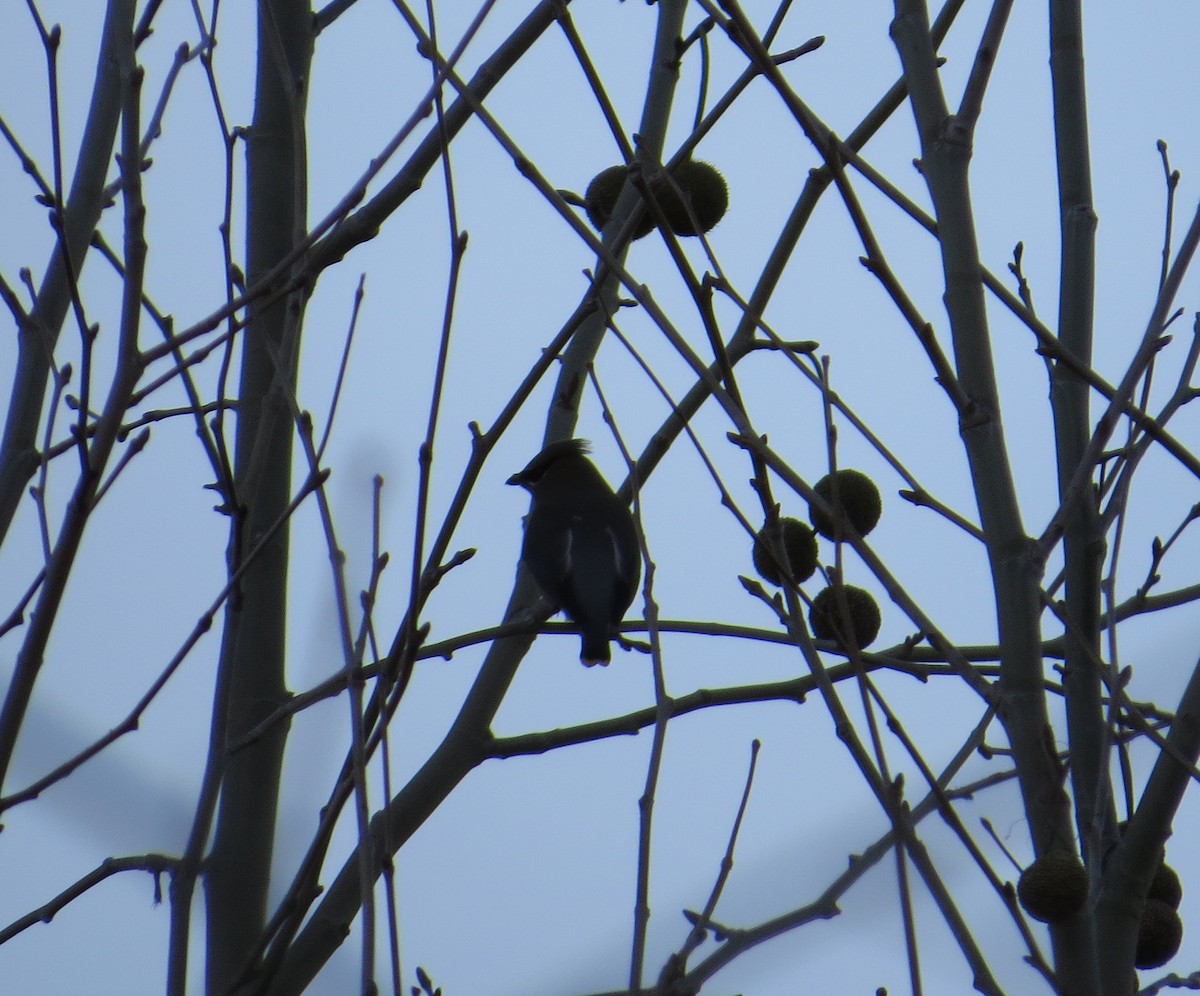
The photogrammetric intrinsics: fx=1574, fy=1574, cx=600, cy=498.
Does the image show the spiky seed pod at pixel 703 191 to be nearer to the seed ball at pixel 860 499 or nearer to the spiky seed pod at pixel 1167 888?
the seed ball at pixel 860 499

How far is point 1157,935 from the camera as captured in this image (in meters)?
2.97

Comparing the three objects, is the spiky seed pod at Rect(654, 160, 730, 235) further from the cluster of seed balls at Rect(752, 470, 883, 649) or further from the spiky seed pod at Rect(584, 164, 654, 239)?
the cluster of seed balls at Rect(752, 470, 883, 649)

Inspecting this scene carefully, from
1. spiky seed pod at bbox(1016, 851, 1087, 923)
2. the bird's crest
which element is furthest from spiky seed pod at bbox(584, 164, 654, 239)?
spiky seed pod at bbox(1016, 851, 1087, 923)

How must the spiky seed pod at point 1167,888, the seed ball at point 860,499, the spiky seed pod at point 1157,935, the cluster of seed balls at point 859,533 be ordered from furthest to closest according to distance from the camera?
the seed ball at point 860,499, the cluster of seed balls at point 859,533, the spiky seed pod at point 1167,888, the spiky seed pod at point 1157,935

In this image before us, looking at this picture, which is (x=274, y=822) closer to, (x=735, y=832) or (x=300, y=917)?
A: (x=300, y=917)

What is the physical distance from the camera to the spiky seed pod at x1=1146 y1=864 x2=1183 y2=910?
322 cm

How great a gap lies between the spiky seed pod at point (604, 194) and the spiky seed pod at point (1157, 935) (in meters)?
2.22

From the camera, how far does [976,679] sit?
2375mm

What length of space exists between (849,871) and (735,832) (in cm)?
25

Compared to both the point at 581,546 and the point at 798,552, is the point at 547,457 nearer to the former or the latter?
the point at 581,546

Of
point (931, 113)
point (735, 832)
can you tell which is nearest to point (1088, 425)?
point (931, 113)

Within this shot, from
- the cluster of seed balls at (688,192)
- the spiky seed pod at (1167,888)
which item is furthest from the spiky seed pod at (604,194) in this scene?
the spiky seed pod at (1167,888)

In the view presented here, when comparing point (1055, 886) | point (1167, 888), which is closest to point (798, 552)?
point (1167, 888)

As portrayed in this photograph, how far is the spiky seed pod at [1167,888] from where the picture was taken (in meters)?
3.22
